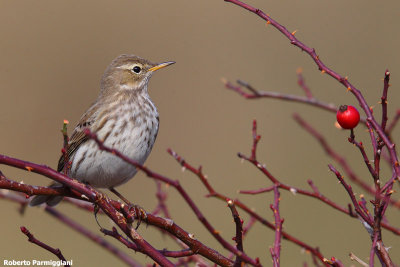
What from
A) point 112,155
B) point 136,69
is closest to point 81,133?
point 112,155

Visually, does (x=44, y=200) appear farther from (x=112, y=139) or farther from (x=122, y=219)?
(x=122, y=219)

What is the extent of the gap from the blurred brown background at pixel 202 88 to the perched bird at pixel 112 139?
390cm

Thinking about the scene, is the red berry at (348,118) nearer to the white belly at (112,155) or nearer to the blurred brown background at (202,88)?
the white belly at (112,155)

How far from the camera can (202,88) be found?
12.1 m

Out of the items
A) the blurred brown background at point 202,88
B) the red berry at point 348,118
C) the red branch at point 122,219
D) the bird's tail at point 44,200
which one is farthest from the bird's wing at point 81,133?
the blurred brown background at point 202,88

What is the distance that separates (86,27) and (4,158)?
1102 cm

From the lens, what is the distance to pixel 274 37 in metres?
12.4

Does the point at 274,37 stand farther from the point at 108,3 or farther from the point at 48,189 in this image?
the point at 48,189

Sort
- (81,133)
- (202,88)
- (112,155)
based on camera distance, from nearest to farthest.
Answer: (112,155)
(81,133)
(202,88)

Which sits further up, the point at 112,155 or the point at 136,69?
the point at 136,69

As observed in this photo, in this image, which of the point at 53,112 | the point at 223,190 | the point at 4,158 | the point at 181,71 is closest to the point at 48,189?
the point at 4,158

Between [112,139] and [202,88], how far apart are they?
7.01 m

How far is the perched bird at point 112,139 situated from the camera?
5137 millimetres

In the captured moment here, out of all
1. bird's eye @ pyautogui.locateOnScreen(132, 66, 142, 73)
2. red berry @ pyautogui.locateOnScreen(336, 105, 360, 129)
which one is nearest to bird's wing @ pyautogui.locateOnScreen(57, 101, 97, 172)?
bird's eye @ pyautogui.locateOnScreen(132, 66, 142, 73)
